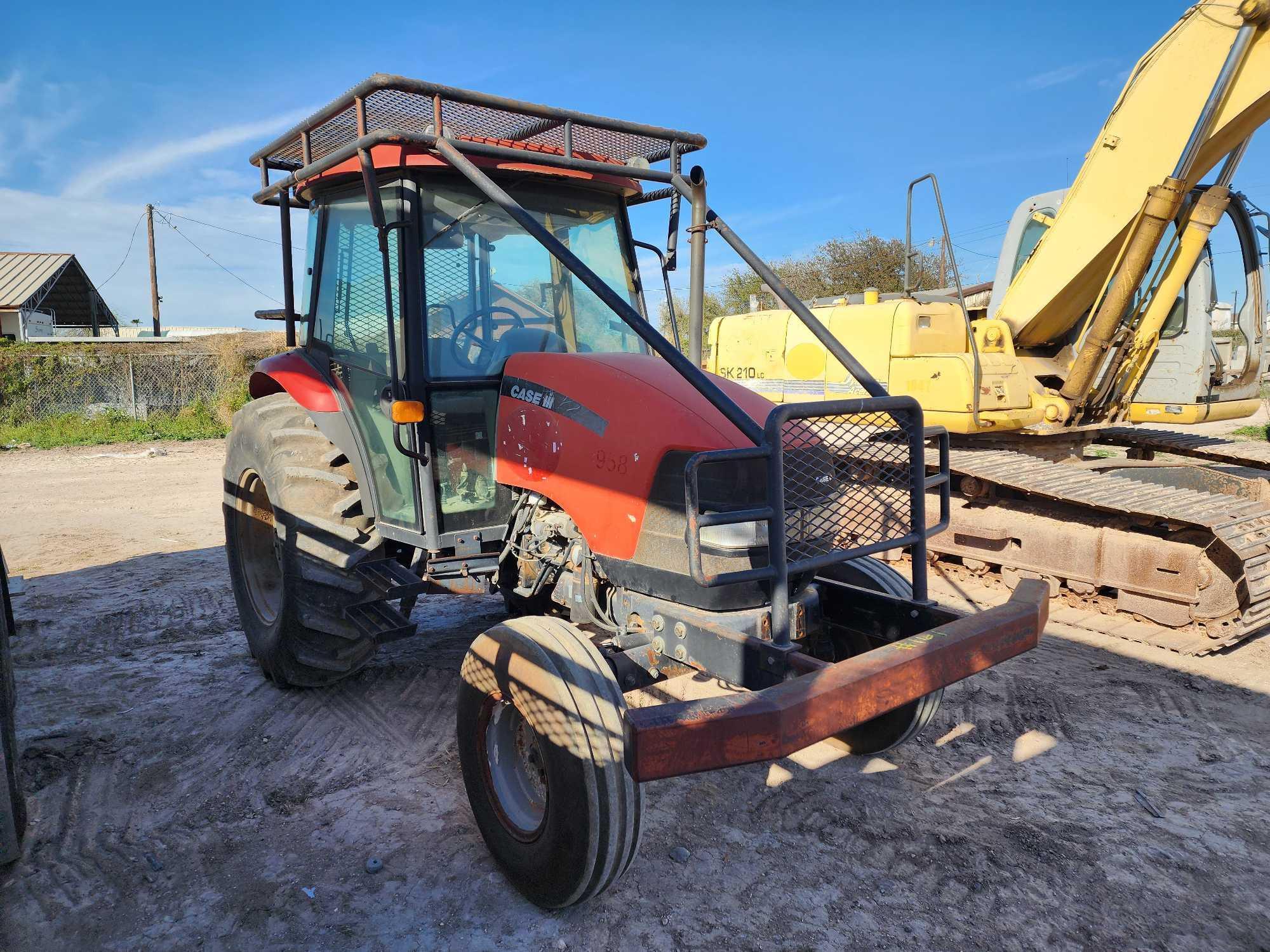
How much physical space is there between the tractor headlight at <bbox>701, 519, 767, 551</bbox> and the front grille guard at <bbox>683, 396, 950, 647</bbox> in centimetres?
4

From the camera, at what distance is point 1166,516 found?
5152mm

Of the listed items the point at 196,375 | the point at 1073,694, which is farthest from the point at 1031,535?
the point at 196,375

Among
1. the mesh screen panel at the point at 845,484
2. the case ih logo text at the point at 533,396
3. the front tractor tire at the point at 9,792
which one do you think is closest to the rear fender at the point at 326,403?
the case ih logo text at the point at 533,396

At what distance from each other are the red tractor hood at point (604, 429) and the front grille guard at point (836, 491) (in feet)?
0.59

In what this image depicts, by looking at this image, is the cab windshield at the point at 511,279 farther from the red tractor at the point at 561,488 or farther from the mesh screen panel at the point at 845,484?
the mesh screen panel at the point at 845,484

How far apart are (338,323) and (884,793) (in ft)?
10.3

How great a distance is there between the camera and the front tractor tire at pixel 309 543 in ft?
12.8

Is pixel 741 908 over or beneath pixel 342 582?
beneath

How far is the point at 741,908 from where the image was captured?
2.72 meters

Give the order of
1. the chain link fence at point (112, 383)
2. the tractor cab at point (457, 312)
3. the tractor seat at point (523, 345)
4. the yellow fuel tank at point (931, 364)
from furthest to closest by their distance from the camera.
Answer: the chain link fence at point (112, 383)
the yellow fuel tank at point (931, 364)
the tractor seat at point (523, 345)
the tractor cab at point (457, 312)

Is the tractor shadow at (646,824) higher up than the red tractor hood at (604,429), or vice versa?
the red tractor hood at (604,429)

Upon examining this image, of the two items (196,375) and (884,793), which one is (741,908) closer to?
(884,793)

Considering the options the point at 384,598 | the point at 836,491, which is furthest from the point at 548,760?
the point at 384,598

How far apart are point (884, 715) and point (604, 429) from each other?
58.4 inches
